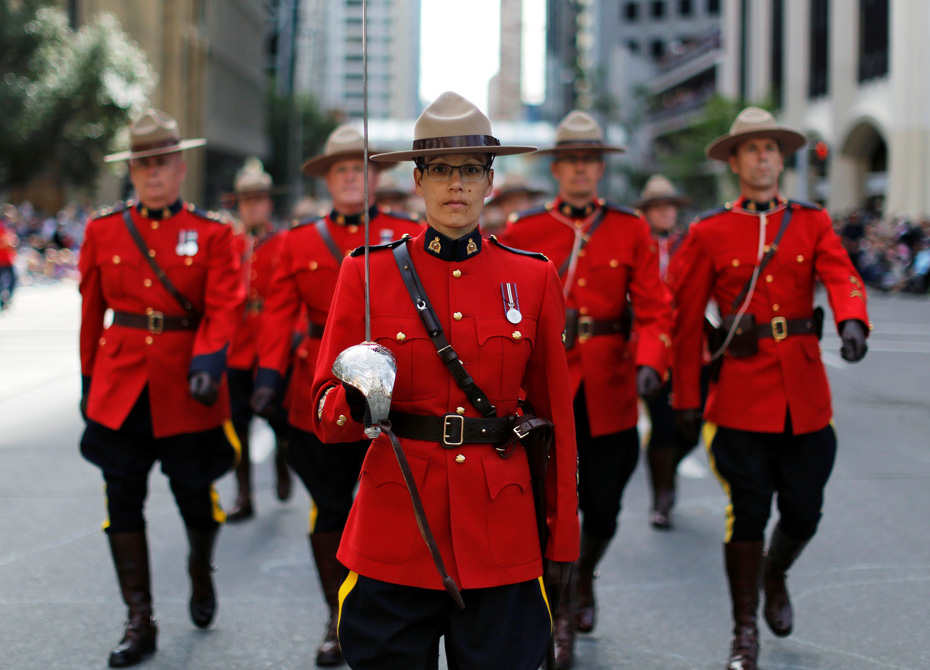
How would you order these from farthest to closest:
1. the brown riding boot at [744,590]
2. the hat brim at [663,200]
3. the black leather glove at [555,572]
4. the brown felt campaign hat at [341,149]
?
1. the hat brim at [663,200]
2. the brown felt campaign hat at [341,149]
3. the brown riding boot at [744,590]
4. the black leather glove at [555,572]

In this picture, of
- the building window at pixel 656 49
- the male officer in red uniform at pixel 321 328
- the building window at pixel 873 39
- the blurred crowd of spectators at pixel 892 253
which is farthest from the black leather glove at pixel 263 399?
the building window at pixel 656 49

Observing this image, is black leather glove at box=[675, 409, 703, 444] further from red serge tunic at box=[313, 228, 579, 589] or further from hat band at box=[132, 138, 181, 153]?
hat band at box=[132, 138, 181, 153]

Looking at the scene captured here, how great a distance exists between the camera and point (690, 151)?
5075 cm

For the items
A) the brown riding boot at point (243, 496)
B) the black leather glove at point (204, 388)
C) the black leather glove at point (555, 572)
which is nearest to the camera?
the black leather glove at point (555, 572)

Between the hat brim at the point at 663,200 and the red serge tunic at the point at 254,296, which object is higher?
the hat brim at the point at 663,200

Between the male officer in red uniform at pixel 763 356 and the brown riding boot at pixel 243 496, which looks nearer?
the male officer in red uniform at pixel 763 356

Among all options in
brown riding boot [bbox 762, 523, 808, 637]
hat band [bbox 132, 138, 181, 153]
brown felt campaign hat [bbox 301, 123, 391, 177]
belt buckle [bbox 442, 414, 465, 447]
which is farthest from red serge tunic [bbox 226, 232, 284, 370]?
belt buckle [bbox 442, 414, 465, 447]

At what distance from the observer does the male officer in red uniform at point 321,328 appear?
4934 millimetres

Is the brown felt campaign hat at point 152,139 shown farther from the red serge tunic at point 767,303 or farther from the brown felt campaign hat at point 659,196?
the brown felt campaign hat at point 659,196

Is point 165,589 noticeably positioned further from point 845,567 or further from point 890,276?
point 890,276

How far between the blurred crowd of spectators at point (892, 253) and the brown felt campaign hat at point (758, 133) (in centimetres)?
2220

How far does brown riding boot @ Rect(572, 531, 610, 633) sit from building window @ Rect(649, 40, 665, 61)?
96.3 metres

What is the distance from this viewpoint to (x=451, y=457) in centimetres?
305

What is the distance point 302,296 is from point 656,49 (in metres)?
97.2
